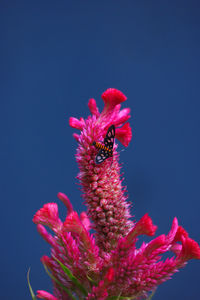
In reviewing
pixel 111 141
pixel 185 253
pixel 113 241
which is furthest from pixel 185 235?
pixel 111 141

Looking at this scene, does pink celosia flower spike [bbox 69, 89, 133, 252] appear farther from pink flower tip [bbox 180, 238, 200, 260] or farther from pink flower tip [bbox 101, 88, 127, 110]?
pink flower tip [bbox 180, 238, 200, 260]

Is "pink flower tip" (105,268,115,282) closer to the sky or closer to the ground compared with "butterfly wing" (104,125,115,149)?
closer to the ground

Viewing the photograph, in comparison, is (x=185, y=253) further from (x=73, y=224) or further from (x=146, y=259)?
(x=73, y=224)

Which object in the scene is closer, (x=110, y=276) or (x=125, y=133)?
(x=110, y=276)

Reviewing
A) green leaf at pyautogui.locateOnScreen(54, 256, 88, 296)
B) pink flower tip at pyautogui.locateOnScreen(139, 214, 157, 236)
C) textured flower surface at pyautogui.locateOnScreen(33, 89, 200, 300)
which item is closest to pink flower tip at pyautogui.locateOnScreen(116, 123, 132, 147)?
textured flower surface at pyautogui.locateOnScreen(33, 89, 200, 300)

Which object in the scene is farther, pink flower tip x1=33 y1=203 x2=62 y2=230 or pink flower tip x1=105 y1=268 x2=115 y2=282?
pink flower tip x1=33 y1=203 x2=62 y2=230

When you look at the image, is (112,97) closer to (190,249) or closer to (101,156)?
(101,156)

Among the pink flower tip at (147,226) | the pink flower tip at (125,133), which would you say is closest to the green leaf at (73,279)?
the pink flower tip at (147,226)

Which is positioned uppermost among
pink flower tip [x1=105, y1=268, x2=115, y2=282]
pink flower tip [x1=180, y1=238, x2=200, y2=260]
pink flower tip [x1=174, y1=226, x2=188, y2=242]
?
pink flower tip [x1=174, y1=226, x2=188, y2=242]

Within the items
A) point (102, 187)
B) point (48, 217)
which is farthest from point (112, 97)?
point (48, 217)
